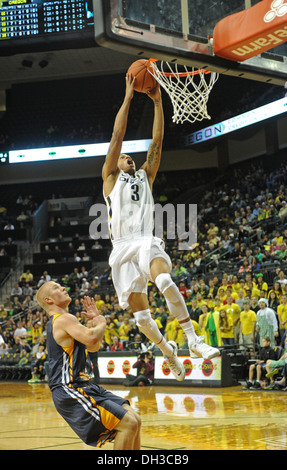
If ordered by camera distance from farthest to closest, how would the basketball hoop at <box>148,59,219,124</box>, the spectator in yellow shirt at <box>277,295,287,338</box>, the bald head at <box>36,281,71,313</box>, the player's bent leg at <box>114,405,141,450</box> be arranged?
the spectator in yellow shirt at <box>277,295,287,338</box> → the basketball hoop at <box>148,59,219,124</box> → the bald head at <box>36,281,71,313</box> → the player's bent leg at <box>114,405,141,450</box>

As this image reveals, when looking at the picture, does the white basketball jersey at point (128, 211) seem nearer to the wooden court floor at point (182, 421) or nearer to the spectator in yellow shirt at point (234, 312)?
the wooden court floor at point (182, 421)

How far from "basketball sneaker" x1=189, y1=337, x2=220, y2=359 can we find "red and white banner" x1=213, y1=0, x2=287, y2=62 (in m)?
2.91

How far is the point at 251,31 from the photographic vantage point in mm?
5633

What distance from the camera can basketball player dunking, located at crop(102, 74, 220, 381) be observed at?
16.6ft

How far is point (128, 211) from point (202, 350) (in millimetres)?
1411

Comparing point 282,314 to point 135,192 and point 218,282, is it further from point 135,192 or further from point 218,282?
point 135,192

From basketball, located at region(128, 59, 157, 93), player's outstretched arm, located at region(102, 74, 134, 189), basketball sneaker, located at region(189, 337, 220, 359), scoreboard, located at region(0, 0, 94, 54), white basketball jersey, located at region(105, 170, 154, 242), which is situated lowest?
basketball sneaker, located at region(189, 337, 220, 359)

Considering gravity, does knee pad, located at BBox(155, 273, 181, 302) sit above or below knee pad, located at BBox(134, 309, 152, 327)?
above

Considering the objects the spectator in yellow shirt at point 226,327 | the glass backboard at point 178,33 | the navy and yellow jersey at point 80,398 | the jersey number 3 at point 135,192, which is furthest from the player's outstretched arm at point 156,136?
the spectator in yellow shirt at point 226,327

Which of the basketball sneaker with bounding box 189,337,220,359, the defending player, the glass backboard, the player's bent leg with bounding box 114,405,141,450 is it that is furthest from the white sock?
the glass backboard

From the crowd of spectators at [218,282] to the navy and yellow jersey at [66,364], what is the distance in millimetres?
7874

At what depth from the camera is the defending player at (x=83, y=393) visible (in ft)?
14.5


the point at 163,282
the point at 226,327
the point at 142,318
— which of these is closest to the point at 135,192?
the point at 163,282

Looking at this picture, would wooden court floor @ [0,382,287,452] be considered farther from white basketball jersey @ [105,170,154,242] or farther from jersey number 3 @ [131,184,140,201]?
Answer: jersey number 3 @ [131,184,140,201]
